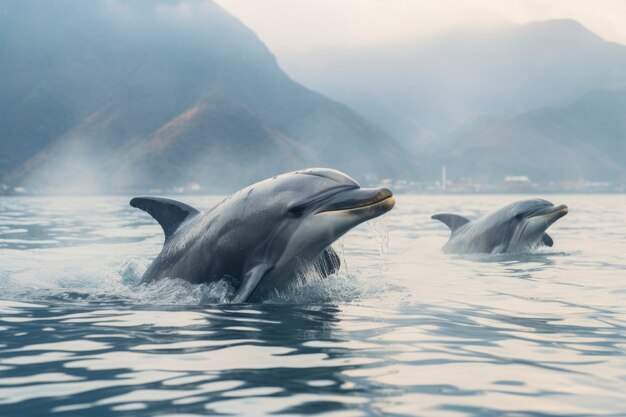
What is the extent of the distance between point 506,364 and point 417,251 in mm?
14291

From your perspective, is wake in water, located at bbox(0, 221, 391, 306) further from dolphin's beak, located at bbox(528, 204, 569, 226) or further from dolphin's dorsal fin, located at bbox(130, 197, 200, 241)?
dolphin's beak, located at bbox(528, 204, 569, 226)

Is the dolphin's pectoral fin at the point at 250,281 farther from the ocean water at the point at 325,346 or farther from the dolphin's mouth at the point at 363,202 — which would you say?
the dolphin's mouth at the point at 363,202

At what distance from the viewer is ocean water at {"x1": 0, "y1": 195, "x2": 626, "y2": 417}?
6223mm

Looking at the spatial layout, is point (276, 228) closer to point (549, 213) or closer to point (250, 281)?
point (250, 281)

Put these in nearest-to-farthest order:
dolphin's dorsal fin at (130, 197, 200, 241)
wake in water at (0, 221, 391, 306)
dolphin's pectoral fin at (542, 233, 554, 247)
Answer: wake in water at (0, 221, 391, 306)
dolphin's dorsal fin at (130, 197, 200, 241)
dolphin's pectoral fin at (542, 233, 554, 247)

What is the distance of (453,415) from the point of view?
230 inches

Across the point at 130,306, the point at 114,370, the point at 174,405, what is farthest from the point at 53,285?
the point at 174,405

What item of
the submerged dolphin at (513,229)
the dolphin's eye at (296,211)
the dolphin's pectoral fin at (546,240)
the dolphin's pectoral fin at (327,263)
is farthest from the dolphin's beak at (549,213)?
the dolphin's eye at (296,211)

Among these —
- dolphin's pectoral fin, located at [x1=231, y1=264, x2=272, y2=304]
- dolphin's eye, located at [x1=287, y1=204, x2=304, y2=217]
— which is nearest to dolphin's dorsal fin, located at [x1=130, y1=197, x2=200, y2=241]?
dolphin's pectoral fin, located at [x1=231, y1=264, x2=272, y2=304]

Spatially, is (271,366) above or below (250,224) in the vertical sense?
below

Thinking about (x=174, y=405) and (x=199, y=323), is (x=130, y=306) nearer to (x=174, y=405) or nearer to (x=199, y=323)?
(x=199, y=323)

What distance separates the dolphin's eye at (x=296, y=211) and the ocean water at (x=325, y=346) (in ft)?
4.06

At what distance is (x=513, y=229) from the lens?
19656 mm

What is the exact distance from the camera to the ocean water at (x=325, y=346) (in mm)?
6223
